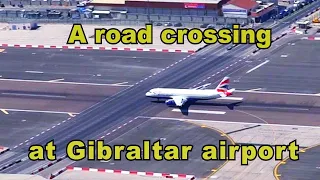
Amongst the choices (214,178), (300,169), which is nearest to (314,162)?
(300,169)

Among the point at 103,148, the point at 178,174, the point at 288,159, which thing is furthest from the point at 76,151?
the point at 288,159

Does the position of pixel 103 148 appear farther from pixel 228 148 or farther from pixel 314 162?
pixel 314 162

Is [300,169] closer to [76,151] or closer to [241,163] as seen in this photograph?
[241,163]

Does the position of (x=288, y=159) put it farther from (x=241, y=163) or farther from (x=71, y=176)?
(x=71, y=176)

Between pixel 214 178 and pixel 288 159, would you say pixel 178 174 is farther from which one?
pixel 288 159

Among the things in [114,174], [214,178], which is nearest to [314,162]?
[214,178]

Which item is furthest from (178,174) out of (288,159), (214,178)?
(288,159)

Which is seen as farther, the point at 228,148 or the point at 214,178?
the point at 228,148
